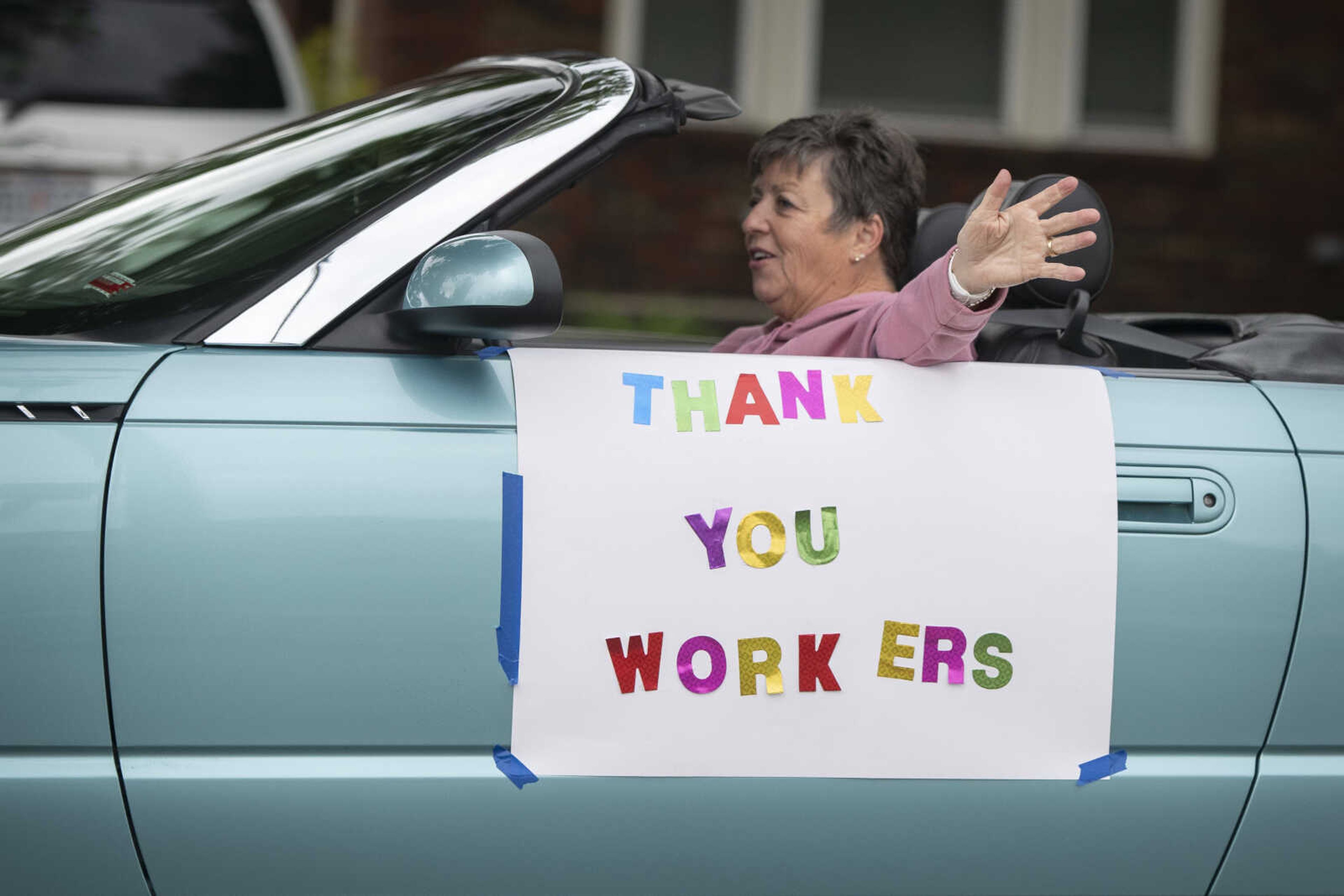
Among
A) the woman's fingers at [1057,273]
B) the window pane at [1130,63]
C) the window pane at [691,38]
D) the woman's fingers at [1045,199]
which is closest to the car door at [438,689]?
the woman's fingers at [1057,273]

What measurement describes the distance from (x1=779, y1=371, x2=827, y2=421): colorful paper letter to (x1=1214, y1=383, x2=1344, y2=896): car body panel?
0.70 metres

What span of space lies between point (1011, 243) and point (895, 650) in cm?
60

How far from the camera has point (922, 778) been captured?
2.02 m

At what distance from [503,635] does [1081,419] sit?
2.80 ft

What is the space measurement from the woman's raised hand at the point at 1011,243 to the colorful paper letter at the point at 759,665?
1.92ft

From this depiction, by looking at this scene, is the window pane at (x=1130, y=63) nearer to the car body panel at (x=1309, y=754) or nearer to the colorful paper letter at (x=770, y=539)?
the car body panel at (x=1309, y=754)

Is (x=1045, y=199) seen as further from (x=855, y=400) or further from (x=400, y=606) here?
A: (x=400, y=606)

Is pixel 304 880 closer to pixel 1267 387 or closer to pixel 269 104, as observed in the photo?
pixel 1267 387

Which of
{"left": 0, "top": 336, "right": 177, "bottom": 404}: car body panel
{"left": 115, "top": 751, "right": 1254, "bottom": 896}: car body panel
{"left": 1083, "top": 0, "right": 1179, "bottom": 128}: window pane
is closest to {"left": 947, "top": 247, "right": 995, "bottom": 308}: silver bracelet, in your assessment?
{"left": 115, "top": 751, "right": 1254, "bottom": 896}: car body panel

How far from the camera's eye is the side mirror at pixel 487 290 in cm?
192

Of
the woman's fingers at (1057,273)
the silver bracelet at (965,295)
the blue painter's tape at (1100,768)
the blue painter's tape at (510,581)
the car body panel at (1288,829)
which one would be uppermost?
the woman's fingers at (1057,273)

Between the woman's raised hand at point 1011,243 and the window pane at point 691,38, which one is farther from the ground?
the window pane at point 691,38

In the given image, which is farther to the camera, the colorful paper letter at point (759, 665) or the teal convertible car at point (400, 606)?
the colorful paper letter at point (759, 665)

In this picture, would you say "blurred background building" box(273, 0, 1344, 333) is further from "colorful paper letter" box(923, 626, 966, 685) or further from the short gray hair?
"colorful paper letter" box(923, 626, 966, 685)
